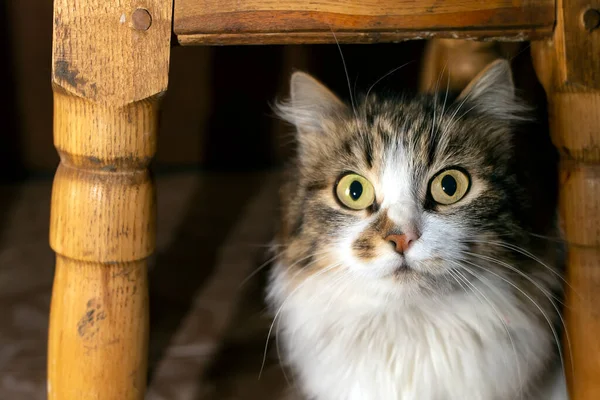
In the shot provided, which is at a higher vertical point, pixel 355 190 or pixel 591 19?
pixel 591 19

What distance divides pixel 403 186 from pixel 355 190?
0.29 feet

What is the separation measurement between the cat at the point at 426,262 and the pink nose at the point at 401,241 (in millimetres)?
14

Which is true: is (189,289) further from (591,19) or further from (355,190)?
(591,19)

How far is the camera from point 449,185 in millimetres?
1045

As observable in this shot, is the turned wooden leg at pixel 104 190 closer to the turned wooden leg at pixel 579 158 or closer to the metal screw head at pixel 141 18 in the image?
the metal screw head at pixel 141 18

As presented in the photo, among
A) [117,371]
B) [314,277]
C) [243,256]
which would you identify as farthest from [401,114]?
[243,256]

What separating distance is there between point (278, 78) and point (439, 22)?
134 centimetres

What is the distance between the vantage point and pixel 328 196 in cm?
111

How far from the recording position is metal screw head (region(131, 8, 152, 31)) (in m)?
0.91

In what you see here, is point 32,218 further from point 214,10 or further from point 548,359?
point 548,359

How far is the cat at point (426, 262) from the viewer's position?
39.8 inches

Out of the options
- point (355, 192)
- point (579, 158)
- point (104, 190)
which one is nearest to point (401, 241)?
point (355, 192)

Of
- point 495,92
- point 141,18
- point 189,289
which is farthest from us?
point 189,289

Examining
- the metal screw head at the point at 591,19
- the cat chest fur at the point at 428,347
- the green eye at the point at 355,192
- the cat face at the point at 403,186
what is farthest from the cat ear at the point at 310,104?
the metal screw head at the point at 591,19
